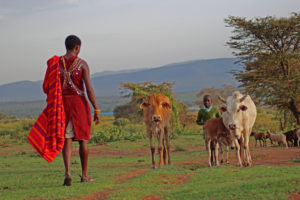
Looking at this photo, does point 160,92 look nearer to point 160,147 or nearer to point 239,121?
point 160,147

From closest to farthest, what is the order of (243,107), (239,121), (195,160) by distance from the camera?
1. (243,107)
2. (239,121)
3. (195,160)

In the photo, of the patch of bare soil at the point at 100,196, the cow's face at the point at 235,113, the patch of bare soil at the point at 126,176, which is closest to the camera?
the patch of bare soil at the point at 100,196

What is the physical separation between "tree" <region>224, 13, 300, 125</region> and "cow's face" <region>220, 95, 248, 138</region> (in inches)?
545

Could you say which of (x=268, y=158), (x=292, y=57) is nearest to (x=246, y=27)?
(x=292, y=57)

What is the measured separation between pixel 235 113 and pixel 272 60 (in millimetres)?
15143

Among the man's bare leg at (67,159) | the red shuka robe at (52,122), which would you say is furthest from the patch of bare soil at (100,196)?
the red shuka robe at (52,122)

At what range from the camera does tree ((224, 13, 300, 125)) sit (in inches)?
979

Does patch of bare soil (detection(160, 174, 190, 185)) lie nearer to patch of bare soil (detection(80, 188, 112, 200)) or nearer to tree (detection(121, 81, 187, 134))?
patch of bare soil (detection(80, 188, 112, 200))

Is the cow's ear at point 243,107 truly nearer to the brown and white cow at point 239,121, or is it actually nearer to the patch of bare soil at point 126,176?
the brown and white cow at point 239,121

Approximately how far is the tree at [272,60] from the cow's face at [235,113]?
13.9 metres

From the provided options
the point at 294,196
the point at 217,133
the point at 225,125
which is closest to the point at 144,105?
the point at 217,133

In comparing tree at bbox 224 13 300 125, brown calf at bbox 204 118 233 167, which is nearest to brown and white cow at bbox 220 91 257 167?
brown calf at bbox 204 118 233 167

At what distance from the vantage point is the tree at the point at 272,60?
24.9 metres

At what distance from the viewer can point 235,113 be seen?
36.2 feet
